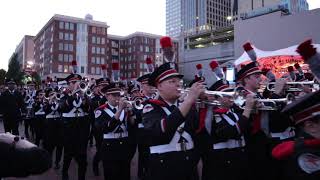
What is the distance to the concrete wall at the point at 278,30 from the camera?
51688mm

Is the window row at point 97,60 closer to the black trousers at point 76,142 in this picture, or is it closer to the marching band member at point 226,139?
the black trousers at point 76,142

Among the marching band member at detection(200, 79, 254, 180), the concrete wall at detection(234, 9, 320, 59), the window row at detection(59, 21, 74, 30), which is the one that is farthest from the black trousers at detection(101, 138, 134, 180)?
the window row at detection(59, 21, 74, 30)

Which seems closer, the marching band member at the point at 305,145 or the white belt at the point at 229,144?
the marching band member at the point at 305,145

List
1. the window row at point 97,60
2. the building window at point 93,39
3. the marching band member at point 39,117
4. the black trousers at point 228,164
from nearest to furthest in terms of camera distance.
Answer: the black trousers at point 228,164 < the marching band member at point 39,117 < the building window at point 93,39 < the window row at point 97,60

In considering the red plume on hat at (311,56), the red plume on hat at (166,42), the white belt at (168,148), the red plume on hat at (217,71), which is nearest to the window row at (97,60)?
the red plume on hat at (217,71)

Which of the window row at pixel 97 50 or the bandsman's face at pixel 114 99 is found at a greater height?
the window row at pixel 97 50

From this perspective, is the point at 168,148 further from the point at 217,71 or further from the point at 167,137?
the point at 217,71

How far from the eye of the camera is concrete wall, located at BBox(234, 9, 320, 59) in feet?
170

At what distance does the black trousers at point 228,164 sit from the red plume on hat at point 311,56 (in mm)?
2103

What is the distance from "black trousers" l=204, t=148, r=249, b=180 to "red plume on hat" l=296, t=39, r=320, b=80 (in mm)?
2103

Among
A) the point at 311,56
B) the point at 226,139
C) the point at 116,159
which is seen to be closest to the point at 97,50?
the point at 116,159

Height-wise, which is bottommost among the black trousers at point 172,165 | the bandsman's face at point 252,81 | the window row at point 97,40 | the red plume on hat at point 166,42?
the black trousers at point 172,165

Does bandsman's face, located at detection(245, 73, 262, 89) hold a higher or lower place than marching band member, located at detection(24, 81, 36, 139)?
higher

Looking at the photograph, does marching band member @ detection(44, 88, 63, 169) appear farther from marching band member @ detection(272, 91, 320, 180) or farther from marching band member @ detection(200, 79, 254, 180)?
marching band member @ detection(272, 91, 320, 180)
